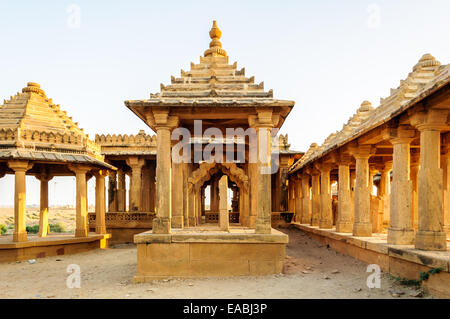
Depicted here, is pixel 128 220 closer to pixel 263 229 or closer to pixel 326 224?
pixel 326 224

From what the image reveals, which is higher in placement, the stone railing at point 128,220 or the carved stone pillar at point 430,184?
the carved stone pillar at point 430,184

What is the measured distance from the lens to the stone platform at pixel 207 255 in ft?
28.5

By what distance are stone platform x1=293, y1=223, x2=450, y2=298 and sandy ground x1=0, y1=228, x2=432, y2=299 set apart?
0.29m

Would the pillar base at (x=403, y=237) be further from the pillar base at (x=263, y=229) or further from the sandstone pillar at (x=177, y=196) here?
the sandstone pillar at (x=177, y=196)

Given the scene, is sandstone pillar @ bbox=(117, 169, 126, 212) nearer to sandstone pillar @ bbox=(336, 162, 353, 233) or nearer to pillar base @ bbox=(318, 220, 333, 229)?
pillar base @ bbox=(318, 220, 333, 229)

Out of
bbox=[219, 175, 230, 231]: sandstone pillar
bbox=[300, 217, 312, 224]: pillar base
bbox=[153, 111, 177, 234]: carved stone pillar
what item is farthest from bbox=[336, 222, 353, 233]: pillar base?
bbox=[153, 111, 177, 234]: carved stone pillar

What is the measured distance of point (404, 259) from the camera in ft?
27.2

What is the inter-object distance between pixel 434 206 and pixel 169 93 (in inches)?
290

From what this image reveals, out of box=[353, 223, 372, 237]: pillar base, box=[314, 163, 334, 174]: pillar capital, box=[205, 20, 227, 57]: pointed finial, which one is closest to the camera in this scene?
box=[353, 223, 372, 237]: pillar base

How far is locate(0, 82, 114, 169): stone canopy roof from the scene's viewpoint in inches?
564

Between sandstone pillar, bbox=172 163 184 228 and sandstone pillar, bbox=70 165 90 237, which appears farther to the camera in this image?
sandstone pillar, bbox=70 165 90 237

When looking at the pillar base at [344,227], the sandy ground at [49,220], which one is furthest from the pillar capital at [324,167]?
the sandy ground at [49,220]

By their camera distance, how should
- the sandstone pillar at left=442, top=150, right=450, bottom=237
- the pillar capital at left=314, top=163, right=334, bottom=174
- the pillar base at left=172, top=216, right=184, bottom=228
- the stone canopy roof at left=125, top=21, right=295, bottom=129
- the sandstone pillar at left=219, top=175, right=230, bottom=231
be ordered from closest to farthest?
1. the stone canopy roof at left=125, top=21, right=295, bottom=129
2. the sandstone pillar at left=219, top=175, right=230, bottom=231
3. the pillar base at left=172, top=216, right=184, bottom=228
4. the sandstone pillar at left=442, top=150, right=450, bottom=237
5. the pillar capital at left=314, top=163, right=334, bottom=174

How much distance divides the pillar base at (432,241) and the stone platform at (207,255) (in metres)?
3.16
